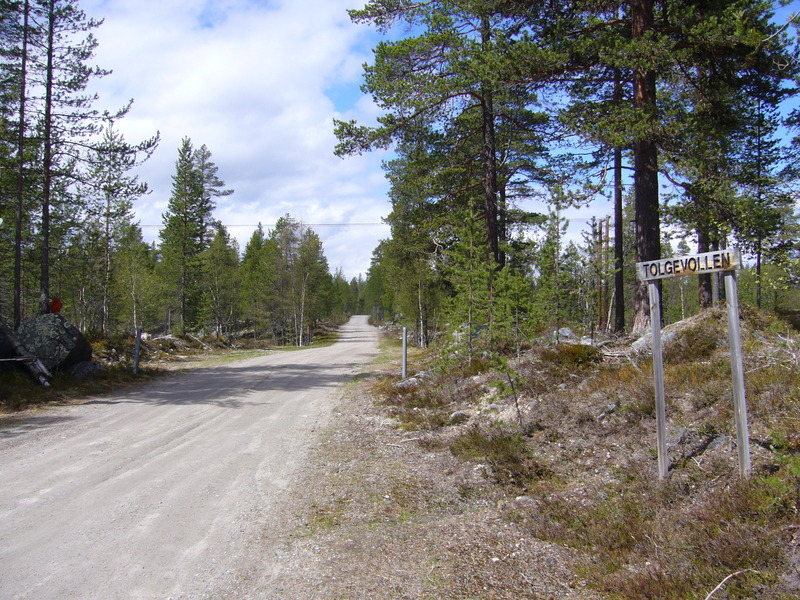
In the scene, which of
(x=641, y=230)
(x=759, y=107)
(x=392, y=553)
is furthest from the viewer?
(x=759, y=107)

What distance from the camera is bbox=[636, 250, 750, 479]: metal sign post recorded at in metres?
3.90

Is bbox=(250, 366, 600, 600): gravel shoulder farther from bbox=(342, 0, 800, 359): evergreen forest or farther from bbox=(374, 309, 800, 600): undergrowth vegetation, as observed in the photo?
bbox=(342, 0, 800, 359): evergreen forest

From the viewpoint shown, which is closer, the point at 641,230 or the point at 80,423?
the point at 80,423

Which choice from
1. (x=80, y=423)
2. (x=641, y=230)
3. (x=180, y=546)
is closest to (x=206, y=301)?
(x=80, y=423)

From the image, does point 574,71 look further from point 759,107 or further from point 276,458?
point 276,458

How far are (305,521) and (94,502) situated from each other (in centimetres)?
218

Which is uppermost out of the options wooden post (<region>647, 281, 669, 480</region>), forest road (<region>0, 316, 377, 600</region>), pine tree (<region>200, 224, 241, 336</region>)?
pine tree (<region>200, 224, 241, 336</region>)

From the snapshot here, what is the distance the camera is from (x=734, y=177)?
400 inches

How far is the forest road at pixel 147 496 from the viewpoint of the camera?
11.8 ft

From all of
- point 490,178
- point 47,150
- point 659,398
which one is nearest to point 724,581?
point 659,398

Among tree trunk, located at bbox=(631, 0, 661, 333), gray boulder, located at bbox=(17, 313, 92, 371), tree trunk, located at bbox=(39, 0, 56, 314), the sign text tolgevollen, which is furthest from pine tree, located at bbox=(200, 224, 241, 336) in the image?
the sign text tolgevollen

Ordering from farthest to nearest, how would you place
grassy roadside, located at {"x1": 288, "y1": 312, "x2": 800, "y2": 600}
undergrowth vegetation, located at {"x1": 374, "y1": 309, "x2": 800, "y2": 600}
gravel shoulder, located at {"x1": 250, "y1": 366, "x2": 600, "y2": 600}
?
gravel shoulder, located at {"x1": 250, "y1": 366, "x2": 600, "y2": 600}
grassy roadside, located at {"x1": 288, "y1": 312, "x2": 800, "y2": 600}
undergrowth vegetation, located at {"x1": 374, "y1": 309, "x2": 800, "y2": 600}

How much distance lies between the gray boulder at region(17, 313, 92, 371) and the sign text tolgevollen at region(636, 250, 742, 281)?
13.5m

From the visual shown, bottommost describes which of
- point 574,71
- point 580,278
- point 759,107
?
point 580,278
